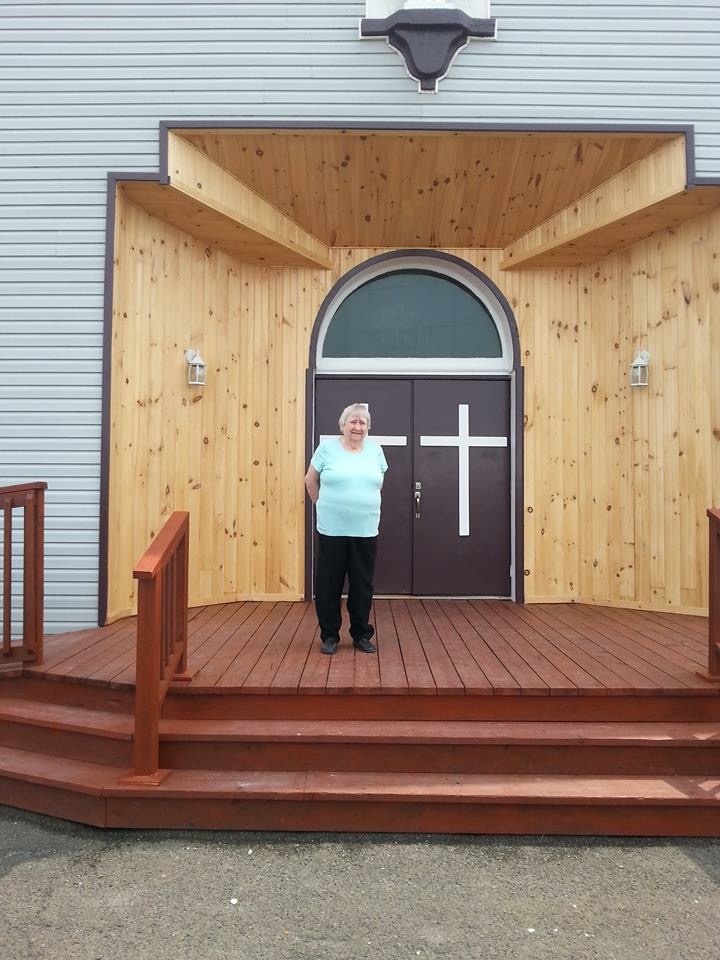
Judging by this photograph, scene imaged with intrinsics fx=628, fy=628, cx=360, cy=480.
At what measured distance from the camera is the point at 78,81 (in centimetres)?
428

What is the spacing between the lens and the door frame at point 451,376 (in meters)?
5.19

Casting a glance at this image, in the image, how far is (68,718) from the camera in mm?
2992

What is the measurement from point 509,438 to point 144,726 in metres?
3.71

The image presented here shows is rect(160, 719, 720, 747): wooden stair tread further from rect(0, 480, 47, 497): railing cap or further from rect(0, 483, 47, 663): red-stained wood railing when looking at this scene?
rect(0, 480, 47, 497): railing cap

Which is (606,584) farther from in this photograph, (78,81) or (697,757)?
(78,81)

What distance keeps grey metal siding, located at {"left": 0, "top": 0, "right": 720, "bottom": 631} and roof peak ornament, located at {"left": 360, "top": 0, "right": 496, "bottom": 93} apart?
0.22 feet

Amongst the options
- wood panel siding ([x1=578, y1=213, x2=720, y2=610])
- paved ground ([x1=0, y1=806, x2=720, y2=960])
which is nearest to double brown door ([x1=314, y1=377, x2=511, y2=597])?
wood panel siding ([x1=578, y1=213, x2=720, y2=610])

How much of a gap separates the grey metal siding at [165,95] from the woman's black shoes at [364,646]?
2.07 meters

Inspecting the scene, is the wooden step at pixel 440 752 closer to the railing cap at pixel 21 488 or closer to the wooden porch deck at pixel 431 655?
the wooden porch deck at pixel 431 655

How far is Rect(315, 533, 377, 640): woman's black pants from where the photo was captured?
3.45 m

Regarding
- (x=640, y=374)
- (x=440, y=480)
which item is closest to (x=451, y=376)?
(x=440, y=480)

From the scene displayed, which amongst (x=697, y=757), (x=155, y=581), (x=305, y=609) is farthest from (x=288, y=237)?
(x=697, y=757)

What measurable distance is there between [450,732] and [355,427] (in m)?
1.61

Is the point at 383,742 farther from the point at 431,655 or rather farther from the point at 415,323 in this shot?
the point at 415,323
